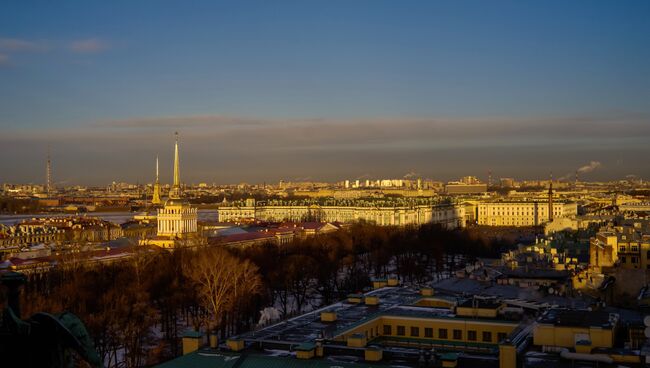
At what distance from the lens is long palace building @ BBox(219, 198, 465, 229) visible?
425 ft

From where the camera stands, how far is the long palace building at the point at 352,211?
5103 inches

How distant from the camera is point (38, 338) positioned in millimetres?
5164

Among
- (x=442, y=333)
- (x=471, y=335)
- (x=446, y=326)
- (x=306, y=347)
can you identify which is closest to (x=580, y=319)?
(x=471, y=335)

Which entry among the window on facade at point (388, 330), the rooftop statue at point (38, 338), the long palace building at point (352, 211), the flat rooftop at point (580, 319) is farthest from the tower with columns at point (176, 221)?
the rooftop statue at point (38, 338)

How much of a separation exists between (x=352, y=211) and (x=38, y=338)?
130304 millimetres

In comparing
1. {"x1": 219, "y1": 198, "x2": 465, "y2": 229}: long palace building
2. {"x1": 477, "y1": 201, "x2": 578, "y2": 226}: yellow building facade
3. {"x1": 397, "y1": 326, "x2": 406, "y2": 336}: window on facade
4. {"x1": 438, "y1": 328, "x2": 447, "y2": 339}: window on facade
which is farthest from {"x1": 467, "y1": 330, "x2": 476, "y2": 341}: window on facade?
{"x1": 477, "y1": 201, "x2": 578, "y2": 226}: yellow building facade

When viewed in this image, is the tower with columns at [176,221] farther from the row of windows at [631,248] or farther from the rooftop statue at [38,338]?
the rooftop statue at [38,338]

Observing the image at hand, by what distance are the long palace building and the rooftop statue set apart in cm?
11965

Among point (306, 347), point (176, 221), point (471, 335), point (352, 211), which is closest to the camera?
point (306, 347)

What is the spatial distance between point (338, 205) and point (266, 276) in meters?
85.4

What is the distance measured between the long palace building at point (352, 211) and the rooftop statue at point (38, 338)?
120 meters

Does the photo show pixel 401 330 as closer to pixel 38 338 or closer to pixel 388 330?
pixel 388 330

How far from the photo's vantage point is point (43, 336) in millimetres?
5137

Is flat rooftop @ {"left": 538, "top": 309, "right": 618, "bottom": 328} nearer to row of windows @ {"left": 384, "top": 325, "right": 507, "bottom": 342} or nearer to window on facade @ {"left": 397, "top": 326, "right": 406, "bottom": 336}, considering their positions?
row of windows @ {"left": 384, "top": 325, "right": 507, "bottom": 342}
